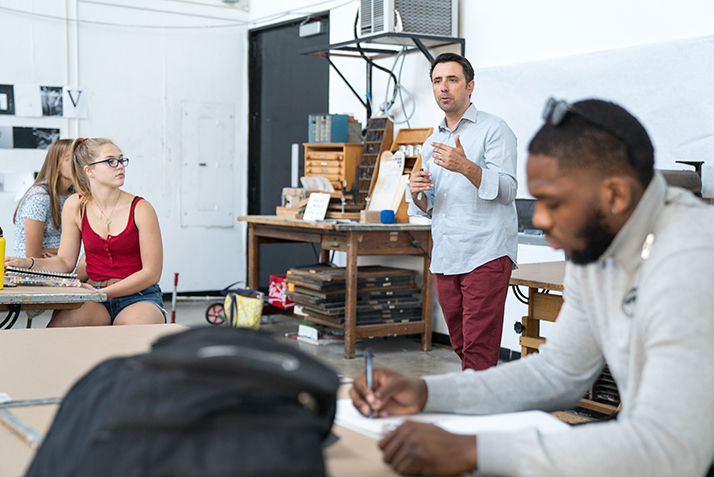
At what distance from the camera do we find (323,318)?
495cm

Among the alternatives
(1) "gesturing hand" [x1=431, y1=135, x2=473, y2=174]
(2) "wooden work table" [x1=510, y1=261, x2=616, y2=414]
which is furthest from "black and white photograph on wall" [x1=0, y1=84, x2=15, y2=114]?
(2) "wooden work table" [x1=510, y1=261, x2=616, y2=414]

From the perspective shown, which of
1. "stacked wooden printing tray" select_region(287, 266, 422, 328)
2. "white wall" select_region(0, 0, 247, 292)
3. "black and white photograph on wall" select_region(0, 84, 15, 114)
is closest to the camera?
"stacked wooden printing tray" select_region(287, 266, 422, 328)

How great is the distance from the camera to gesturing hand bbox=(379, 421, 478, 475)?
101cm

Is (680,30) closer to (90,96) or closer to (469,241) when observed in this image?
(469,241)

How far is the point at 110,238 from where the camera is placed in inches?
129

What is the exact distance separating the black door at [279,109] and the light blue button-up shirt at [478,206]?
126 inches

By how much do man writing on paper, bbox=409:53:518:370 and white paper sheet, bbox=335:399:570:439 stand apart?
1.86 m

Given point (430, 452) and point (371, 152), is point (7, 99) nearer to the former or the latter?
point (371, 152)

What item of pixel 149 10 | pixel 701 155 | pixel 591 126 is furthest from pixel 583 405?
pixel 149 10

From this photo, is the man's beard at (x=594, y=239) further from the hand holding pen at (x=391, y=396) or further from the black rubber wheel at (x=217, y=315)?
the black rubber wheel at (x=217, y=315)

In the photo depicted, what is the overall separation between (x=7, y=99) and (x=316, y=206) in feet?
9.47

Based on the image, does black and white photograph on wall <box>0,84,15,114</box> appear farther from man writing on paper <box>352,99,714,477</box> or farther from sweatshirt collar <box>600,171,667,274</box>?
sweatshirt collar <box>600,171,667,274</box>

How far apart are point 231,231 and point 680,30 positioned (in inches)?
183

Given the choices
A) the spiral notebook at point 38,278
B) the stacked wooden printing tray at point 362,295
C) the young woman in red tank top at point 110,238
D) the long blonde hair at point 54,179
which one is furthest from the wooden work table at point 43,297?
the stacked wooden printing tray at point 362,295
